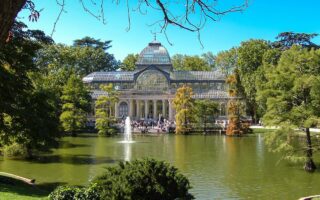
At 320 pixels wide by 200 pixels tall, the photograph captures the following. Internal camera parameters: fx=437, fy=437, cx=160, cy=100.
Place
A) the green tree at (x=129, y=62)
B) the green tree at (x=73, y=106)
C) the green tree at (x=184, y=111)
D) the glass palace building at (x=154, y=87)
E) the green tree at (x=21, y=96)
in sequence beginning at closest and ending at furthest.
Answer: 1. the green tree at (x=21, y=96)
2. the green tree at (x=73, y=106)
3. the green tree at (x=184, y=111)
4. the glass palace building at (x=154, y=87)
5. the green tree at (x=129, y=62)

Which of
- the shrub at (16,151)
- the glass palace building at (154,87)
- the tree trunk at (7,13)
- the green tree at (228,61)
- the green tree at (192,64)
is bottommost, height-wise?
the shrub at (16,151)

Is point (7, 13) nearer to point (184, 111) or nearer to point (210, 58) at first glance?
point (184, 111)

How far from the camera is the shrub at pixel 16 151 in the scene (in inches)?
1030

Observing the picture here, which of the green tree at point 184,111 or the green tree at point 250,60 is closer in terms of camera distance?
the green tree at point 184,111

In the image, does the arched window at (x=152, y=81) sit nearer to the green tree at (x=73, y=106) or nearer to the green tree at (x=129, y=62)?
the green tree at (x=73, y=106)

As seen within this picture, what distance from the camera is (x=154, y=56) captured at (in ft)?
230

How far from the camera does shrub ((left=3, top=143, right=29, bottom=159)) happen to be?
2617 cm

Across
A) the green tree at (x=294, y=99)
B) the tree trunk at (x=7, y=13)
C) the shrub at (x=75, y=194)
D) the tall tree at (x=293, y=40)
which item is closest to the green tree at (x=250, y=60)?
the tall tree at (x=293, y=40)

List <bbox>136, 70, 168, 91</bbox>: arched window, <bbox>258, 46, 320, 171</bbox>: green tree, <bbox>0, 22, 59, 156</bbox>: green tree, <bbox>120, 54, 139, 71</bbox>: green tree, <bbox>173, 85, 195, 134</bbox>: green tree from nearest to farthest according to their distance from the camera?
1. <bbox>0, 22, 59, 156</bbox>: green tree
2. <bbox>258, 46, 320, 171</bbox>: green tree
3. <bbox>173, 85, 195, 134</bbox>: green tree
4. <bbox>136, 70, 168, 91</bbox>: arched window
5. <bbox>120, 54, 139, 71</bbox>: green tree

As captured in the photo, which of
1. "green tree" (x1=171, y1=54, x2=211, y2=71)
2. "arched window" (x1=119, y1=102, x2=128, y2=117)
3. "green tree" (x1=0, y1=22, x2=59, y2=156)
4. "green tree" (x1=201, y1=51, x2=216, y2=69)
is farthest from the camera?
"green tree" (x1=201, y1=51, x2=216, y2=69)

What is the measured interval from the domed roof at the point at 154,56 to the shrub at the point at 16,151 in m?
43.9

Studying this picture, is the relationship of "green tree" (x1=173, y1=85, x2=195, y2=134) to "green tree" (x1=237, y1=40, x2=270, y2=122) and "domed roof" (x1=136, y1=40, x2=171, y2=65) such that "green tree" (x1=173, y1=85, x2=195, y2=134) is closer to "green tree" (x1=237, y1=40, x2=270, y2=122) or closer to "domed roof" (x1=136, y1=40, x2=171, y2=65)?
"green tree" (x1=237, y1=40, x2=270, y2=122)

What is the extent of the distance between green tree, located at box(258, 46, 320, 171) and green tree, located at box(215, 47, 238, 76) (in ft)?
139

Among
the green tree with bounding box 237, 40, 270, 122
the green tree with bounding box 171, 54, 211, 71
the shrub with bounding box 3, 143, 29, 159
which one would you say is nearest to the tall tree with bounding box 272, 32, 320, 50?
the green tree with bounding box 237, 40, 270, 122
